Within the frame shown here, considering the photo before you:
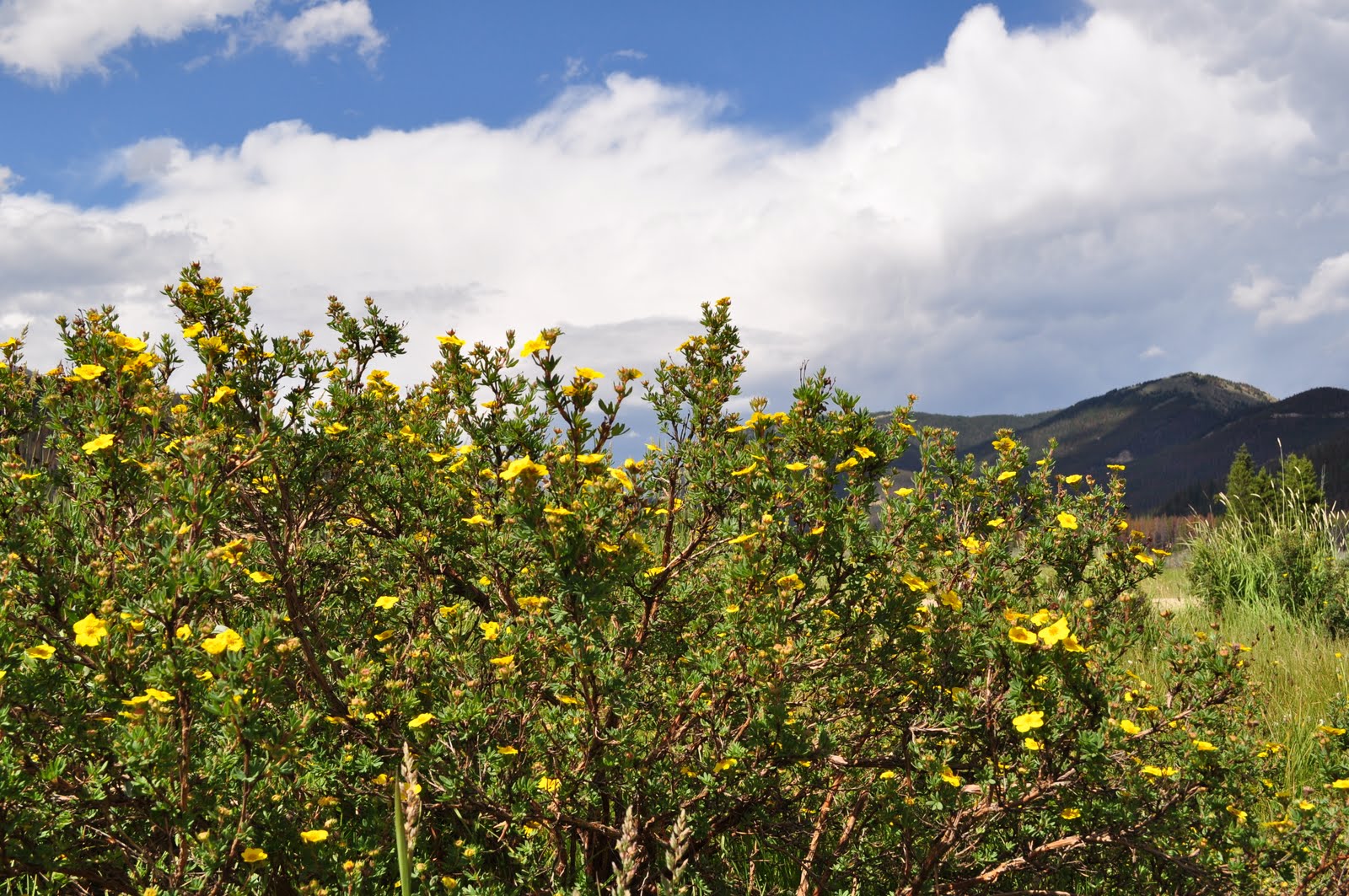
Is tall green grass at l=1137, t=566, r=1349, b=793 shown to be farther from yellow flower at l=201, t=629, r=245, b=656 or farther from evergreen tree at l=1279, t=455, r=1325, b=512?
evergreen tree at l=1279, t=455, r=1325, b=512

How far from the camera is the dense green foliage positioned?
90.0 inches

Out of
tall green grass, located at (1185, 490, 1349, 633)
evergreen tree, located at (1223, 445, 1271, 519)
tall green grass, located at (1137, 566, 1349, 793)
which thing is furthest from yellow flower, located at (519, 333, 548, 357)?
evergreen tree, located at (1223, 445, 1271, 519)

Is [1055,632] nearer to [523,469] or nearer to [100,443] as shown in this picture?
[523,469]

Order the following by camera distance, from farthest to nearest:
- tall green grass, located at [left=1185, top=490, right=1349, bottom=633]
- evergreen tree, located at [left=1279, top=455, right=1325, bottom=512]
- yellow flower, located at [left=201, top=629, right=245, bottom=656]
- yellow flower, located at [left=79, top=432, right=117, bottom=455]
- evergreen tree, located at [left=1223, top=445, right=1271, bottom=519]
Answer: evergreen tree, located at [left=1223, top=445, right=1271, bottom=519] < evergreen tree, located at [left=1279, top=455, right=1325, bottom=512] < tall green grass, located at [left=1185, top=490, right=1349, bottom=633] < yellow flower, located at [left=79, top=432, right=117, bottom=455] < yellow flower, located at [left=201, top=629, right=245, bottom=656]

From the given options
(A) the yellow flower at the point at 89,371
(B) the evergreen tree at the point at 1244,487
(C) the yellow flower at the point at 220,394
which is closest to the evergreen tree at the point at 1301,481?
(B) the evergreen tree at the point at 1244,487

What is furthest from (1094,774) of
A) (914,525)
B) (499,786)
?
(499,786)

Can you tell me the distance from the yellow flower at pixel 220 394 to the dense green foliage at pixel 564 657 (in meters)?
0.07

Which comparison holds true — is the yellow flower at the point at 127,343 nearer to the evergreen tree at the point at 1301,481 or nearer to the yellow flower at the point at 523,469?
the yellow flower at the point at 523,469

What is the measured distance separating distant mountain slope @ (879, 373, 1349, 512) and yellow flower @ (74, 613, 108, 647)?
11387 cm

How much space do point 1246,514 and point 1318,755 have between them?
54.3 feet

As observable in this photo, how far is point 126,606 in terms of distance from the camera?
2.24 metres

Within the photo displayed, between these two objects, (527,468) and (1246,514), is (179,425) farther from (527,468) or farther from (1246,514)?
(1246,514)

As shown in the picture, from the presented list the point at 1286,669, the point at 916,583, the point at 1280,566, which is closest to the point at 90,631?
the point at 916,583

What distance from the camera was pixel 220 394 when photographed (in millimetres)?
2891
